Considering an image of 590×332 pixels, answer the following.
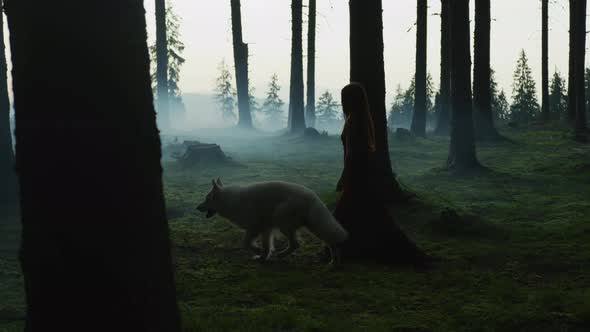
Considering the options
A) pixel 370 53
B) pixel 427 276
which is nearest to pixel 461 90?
pixel 370 53

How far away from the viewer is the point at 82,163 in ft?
10.9

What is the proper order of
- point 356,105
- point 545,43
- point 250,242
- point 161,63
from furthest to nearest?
point 161,63 < point 545,43 < point 250,242 < point 356,105

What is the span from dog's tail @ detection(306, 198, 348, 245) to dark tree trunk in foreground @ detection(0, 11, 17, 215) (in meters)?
7.01

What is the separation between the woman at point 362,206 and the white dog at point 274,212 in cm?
42

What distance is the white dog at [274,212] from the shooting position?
7.68 meters

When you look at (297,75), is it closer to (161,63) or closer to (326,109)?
(161,63)

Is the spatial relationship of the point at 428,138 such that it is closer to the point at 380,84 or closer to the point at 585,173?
the point at 585,173

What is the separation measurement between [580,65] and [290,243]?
2316 centimetres

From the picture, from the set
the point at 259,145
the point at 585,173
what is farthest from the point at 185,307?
the point at 259,145

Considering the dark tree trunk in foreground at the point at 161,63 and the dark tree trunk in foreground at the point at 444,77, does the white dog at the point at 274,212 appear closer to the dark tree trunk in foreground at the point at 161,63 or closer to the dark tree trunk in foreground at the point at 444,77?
the dark tree trunk in foreground at the point at 444,77

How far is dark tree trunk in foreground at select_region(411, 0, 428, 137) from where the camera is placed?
27.8 metres

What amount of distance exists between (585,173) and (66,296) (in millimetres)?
15901

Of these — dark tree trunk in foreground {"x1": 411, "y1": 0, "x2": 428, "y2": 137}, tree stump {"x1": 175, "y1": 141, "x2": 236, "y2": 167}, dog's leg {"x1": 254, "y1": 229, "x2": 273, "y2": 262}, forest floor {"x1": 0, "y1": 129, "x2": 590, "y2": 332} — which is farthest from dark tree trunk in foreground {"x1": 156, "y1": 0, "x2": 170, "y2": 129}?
dog's leg {"x1": 254, "y1": 229, "x2": 273, "y2": 262}

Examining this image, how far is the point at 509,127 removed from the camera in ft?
111
